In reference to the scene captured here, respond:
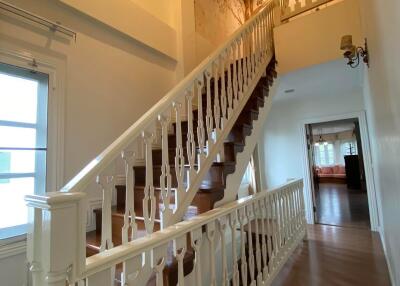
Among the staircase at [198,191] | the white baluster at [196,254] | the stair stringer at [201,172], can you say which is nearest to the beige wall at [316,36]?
the staircase at [198,191]

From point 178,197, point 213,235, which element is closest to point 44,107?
point 178,197

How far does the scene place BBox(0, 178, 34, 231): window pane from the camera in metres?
1.73

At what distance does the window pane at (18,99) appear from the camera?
1778 mm

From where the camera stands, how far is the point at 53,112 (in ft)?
6.57

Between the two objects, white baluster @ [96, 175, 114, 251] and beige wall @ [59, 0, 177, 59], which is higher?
beige wall @ [59, 0, 177, 59]

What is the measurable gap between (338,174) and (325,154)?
1.33 m

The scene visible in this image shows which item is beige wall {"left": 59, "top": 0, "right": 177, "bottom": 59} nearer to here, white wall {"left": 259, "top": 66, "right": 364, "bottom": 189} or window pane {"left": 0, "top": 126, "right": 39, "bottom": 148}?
window pane {"left": 0, "top": 126, "right": 39, "bottom": 148}

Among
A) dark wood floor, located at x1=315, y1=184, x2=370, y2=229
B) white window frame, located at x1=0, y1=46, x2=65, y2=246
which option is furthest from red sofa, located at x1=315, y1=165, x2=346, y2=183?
white window frame, located at x1=0, y1=46, x2=65, y2=246

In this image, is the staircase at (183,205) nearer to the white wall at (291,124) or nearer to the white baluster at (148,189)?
the white baluster at (148,189)

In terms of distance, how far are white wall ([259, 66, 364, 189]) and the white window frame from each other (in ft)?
11.0

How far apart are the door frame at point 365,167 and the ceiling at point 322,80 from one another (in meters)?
0.48

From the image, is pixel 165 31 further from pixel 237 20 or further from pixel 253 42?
pixel 237 20

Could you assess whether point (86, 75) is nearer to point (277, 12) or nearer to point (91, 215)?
point (91, 215)

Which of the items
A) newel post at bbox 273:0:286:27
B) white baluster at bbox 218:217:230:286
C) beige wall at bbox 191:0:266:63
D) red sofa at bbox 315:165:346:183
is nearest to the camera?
white baluster at bbox 218:217:230:286
